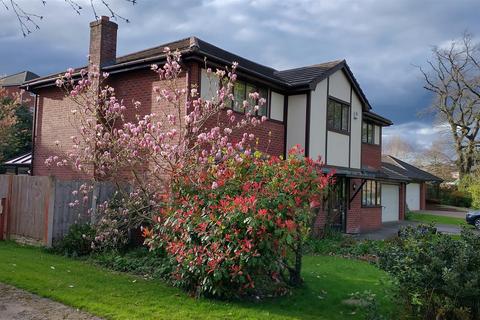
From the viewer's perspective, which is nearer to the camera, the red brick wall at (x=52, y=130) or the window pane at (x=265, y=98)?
the window pane at (x=265, y=98)

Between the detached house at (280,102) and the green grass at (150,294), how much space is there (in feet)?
19.6

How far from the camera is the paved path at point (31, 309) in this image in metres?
6.00

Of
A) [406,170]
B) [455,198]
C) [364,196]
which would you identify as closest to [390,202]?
[364,196]

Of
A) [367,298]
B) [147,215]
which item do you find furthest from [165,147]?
[367,298]

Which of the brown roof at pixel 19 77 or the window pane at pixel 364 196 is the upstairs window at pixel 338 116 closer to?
the window pane at pixel 364 196

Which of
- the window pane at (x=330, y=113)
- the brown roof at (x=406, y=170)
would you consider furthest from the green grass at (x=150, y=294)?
the brown roof at (x=406, y=170)

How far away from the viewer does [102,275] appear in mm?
8594

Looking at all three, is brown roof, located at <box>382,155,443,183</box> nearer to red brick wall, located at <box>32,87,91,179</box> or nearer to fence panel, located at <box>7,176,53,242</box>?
red brick wall, located at <box>32,87,91,179</box>

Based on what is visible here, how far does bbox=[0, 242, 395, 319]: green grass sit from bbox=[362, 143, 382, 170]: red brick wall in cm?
1345

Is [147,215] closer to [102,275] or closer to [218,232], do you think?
[102,275]

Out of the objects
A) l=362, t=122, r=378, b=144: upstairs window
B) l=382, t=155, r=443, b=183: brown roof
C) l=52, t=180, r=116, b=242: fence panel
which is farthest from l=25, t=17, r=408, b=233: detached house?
l=382, t=155, r=443, b=183: brown roof

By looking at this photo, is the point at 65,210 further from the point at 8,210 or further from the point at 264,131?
the point at 264,131

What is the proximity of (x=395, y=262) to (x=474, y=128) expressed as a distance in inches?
1698

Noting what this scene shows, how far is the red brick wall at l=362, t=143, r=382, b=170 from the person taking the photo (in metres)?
23.0
